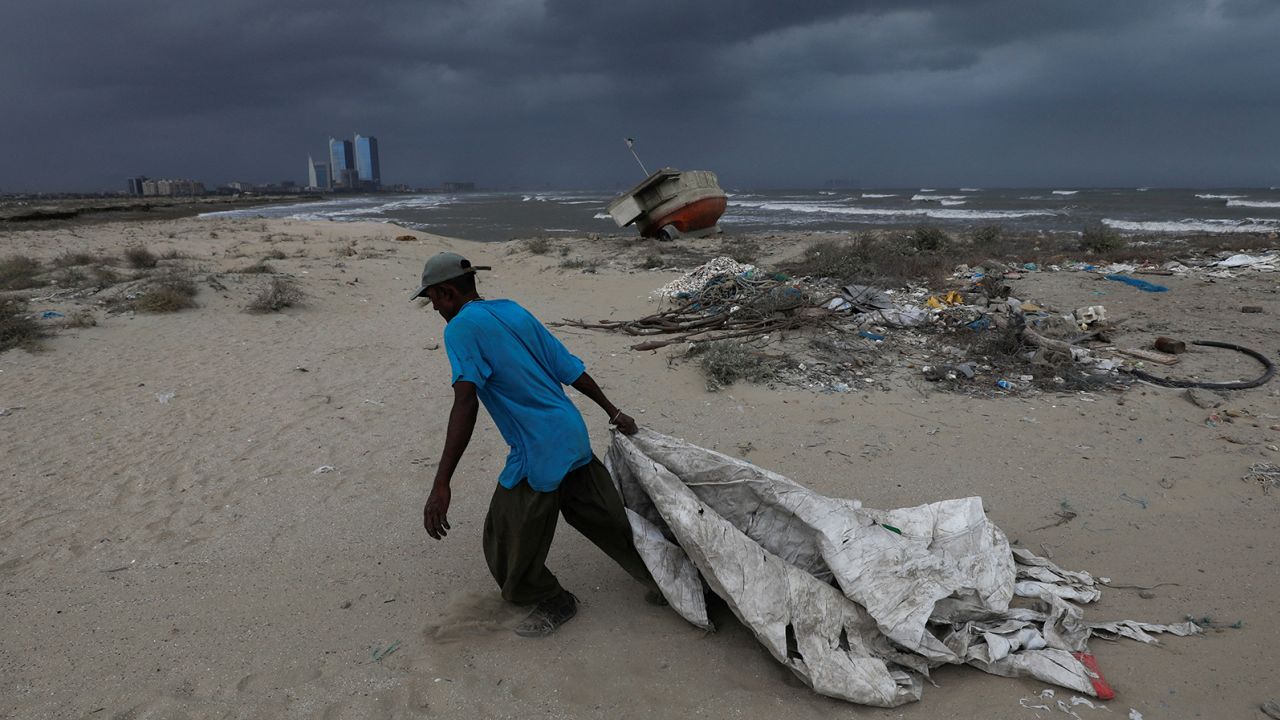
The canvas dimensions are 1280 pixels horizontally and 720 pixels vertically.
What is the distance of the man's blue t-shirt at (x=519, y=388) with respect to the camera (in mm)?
2188

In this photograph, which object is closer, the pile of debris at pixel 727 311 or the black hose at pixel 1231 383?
the black hose at pixel 1231 383

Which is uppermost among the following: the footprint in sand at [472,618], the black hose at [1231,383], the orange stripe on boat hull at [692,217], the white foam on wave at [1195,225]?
the orange stripe on boat hull at [692,217]

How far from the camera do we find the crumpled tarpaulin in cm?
221

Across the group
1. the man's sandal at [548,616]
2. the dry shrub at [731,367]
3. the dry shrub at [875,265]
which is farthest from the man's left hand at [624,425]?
the dry shrub at [875,265]

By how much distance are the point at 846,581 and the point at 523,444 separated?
1234 millimetres

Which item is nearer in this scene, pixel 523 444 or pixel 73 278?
pixel 523 444

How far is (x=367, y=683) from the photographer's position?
90.7 inches

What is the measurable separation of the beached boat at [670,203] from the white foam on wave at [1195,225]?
47.3ft

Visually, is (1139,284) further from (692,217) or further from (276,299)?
(276,299)

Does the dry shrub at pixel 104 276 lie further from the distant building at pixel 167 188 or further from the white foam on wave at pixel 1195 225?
the distant building at pixel 167 188

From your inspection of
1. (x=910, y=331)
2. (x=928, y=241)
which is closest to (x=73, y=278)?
(x=910, y=331)

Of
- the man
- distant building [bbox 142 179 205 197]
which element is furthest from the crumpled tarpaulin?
distant building [bbox 142 179 205 197]

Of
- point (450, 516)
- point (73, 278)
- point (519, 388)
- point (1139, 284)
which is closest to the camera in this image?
point (519, 388)

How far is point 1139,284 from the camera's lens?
27.7 feet
